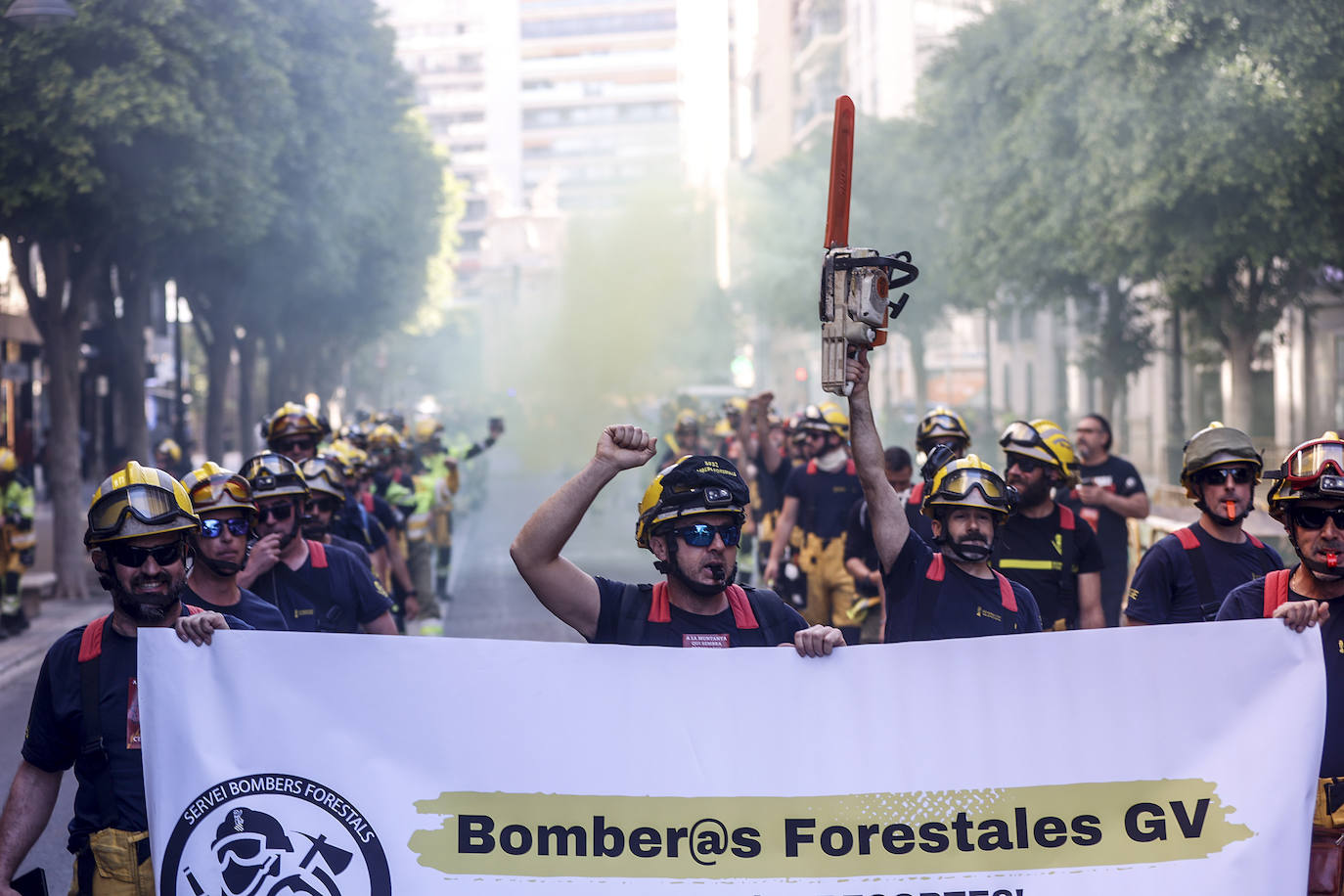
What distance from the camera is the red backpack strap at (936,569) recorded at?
5.36m

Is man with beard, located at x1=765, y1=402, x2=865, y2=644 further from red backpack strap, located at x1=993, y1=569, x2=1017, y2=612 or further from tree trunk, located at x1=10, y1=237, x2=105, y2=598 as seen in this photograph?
tree trunk, located at x1=10, y1=237, x2=105, y2=598

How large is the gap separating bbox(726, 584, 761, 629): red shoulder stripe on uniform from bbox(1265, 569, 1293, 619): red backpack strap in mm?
1439

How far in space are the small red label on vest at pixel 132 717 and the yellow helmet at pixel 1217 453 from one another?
3.61 metres

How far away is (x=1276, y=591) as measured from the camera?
4.70m

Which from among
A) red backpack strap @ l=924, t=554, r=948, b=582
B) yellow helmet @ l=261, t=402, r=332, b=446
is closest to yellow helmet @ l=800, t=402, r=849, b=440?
yellow helmet @ l=261, t=402, r=332, b=446

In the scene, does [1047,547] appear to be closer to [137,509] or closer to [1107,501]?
[1107,501]

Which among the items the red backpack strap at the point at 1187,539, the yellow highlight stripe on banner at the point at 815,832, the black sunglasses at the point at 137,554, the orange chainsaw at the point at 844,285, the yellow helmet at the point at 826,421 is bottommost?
the yellow highlight stripe on banner at the point at 815,832

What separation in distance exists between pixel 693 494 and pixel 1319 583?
176 centimetres

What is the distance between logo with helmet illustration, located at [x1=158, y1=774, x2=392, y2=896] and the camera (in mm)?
4094

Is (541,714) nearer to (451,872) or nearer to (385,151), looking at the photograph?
(451,872)

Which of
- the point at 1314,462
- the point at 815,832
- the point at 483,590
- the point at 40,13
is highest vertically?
the point at 40,13

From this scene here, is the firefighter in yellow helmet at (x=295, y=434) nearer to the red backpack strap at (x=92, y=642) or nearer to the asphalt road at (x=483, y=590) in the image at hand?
the asphalt road at (x=483, y=590)

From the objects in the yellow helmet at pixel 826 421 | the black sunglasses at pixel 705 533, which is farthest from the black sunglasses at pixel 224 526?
the yellow helmet at pixel 826 421

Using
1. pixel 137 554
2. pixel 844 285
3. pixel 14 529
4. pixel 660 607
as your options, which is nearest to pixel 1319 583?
pixel 844 285
